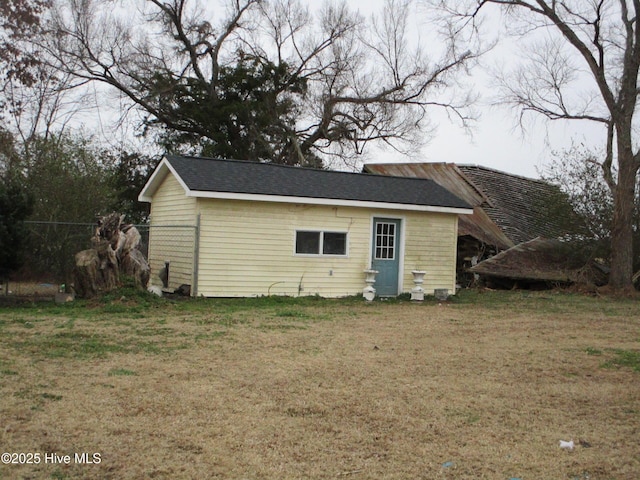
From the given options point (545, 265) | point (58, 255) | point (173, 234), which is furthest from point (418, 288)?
point (58, 255)

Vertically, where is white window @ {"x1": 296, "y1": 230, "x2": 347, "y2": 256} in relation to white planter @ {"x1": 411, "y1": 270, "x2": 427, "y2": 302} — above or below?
above

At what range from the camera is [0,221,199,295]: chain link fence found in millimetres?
13109

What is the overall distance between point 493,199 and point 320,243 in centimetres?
1133

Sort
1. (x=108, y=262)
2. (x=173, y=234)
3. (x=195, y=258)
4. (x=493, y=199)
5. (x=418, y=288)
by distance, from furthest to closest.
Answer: (x=493, y=199), (x=418, y=288), (x=173, y=234), (x=195, y=258), (x=108, y=262)

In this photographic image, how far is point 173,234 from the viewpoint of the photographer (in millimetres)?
15758

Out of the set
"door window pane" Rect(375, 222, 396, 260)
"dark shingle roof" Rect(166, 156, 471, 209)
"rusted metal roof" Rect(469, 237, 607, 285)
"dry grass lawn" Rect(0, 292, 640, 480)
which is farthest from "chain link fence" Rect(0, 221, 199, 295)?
"rusted metal roof" Rect(469, 237, 607, 285)

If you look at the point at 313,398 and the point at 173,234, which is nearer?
the point at 313,398

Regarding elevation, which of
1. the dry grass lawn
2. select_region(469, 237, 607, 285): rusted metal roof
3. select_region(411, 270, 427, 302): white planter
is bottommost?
the dry grass lawn

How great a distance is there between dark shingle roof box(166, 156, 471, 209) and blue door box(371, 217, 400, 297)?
0.75 metres

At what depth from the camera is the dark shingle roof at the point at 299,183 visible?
14789mm

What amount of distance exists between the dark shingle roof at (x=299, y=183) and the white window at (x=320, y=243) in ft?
3.16

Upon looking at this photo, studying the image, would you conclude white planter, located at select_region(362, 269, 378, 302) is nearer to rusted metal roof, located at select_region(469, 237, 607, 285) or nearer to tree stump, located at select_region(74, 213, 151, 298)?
tree stump, located at select_region(74, 213, 151, 298)

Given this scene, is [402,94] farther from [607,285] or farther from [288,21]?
[607,285]

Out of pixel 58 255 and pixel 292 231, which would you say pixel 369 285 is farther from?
pixel 58 255
